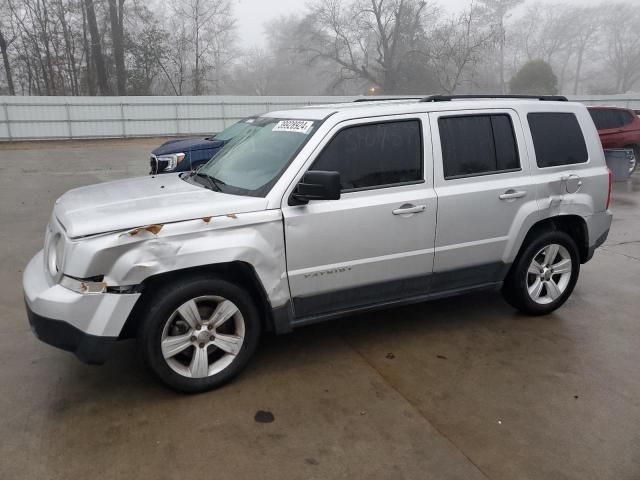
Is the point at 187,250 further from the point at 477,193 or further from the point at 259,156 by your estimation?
the point at 477,193

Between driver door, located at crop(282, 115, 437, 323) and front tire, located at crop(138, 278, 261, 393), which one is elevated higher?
driver door, located at crop(282, 115, 437, 323)

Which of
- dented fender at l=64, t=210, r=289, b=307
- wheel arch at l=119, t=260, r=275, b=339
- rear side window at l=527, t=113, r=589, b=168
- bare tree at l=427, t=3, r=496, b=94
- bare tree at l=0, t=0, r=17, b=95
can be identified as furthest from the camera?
bare tree at l=427, t=3, r=496, b=94

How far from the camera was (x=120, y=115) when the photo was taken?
24.5 meters

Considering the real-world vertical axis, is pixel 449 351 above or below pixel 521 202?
below

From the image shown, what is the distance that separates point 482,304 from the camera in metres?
4.99

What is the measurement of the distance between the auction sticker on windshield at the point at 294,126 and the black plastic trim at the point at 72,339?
6.18ft

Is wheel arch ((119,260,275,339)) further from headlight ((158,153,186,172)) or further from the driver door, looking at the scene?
headlight ((158,153,186,172))

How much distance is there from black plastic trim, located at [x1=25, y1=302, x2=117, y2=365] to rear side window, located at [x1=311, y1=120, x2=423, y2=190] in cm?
174

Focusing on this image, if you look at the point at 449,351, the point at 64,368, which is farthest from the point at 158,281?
the point at 449,351

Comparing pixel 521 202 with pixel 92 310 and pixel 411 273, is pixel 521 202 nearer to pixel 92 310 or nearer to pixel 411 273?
pixel 411 273

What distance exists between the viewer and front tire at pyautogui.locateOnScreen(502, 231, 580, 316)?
14.5 feet

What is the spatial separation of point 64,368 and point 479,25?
184 ft

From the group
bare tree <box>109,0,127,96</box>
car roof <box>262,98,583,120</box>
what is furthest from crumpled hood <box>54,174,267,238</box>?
bare tree <box>109,0,127,96</box>

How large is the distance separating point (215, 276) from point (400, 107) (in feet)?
6.11
